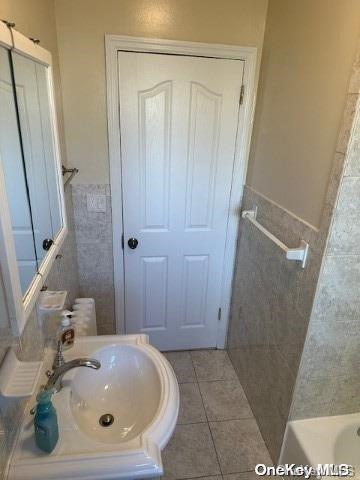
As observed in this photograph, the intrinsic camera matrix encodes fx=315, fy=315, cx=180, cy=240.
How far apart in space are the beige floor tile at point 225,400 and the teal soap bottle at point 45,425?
129 cm

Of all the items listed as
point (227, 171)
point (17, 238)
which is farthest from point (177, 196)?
point (17, 238)

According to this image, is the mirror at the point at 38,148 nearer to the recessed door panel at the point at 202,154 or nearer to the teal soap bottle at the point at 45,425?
the teal soap bottle at the point at 45,425

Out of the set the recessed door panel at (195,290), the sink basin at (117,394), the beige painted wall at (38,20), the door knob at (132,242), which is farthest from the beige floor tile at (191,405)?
the beige painted wall at (38,20)

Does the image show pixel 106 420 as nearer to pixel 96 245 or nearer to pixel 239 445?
pixel 239 445

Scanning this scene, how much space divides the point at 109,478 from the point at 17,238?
69cm

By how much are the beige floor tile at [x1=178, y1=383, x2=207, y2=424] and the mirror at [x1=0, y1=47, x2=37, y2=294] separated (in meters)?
1.44

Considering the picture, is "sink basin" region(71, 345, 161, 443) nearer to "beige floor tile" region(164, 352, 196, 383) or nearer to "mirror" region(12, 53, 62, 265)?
"mirror" region(12, 53, 62, 265)

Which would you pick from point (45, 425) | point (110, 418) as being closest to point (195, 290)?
point (110, 418)

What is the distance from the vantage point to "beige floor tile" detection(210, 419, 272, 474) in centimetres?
167

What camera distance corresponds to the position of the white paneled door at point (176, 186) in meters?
1.80

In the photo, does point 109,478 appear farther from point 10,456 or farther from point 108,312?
point 108,312

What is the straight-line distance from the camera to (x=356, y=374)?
4.97ft

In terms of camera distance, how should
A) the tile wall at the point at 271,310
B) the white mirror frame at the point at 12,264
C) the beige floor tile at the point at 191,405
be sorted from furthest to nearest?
the beige floor tile at the point at 191,405
the tile wall at the point at 271,310
the white mirror frame at the point at 12,264

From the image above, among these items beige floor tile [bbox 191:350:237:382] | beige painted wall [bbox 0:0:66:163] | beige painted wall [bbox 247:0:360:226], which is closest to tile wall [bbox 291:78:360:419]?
beige painted wall [bbox 247:0:360:226]
